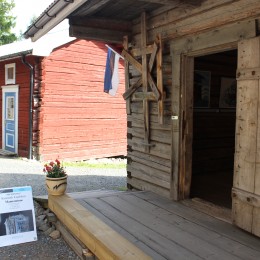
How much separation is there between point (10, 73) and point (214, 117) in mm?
8333

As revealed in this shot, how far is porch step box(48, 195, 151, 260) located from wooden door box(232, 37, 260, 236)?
4.30 ft

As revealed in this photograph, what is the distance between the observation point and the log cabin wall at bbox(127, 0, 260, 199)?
4.18 m

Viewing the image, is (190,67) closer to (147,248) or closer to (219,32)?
(219,32)

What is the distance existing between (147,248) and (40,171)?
277 inches

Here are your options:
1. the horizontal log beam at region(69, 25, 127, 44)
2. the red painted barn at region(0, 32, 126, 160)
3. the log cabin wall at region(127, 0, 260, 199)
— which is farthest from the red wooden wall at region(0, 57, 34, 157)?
the log cabin wall at region(127, 0, 260, 199)

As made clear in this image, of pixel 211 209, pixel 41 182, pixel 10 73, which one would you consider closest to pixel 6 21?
pixel 10 73

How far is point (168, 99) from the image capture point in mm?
5273

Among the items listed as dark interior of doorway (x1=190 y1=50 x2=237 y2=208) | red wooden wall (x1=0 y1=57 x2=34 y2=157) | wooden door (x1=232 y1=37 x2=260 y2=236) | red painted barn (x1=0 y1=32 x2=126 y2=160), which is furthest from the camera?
red wooden wall (x1=0 y1=57 x2=34 y2=157)

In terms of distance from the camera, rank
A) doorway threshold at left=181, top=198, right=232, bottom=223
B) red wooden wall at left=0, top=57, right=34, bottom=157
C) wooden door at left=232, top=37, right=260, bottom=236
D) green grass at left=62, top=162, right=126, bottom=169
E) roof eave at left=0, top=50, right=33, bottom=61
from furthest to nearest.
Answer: red wooden wall at left=0, top=57, right=34, bottom=157 → green grass at left=62, top=162, right=126, bottom=169 → roof eave at left=0, top=50, right=33, bottom=61 → doorway threshold at left=181, top=198, right=232, bottom=223 → wooden door at left=232, top=37, right=260, bottom=236

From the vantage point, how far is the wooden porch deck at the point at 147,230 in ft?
11.0

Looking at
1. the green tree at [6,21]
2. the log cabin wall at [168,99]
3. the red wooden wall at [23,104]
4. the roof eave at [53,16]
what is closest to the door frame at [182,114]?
the log cabin wall at [168,99]

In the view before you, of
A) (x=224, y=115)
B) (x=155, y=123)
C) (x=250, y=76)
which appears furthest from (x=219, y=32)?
(x=224, y=115)

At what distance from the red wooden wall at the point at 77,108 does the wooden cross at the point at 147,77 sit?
19.6ft

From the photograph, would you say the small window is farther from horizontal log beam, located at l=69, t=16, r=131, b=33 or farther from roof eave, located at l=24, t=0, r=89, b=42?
horizontal log beam, located at l=69, t=16, r=131, b=33
